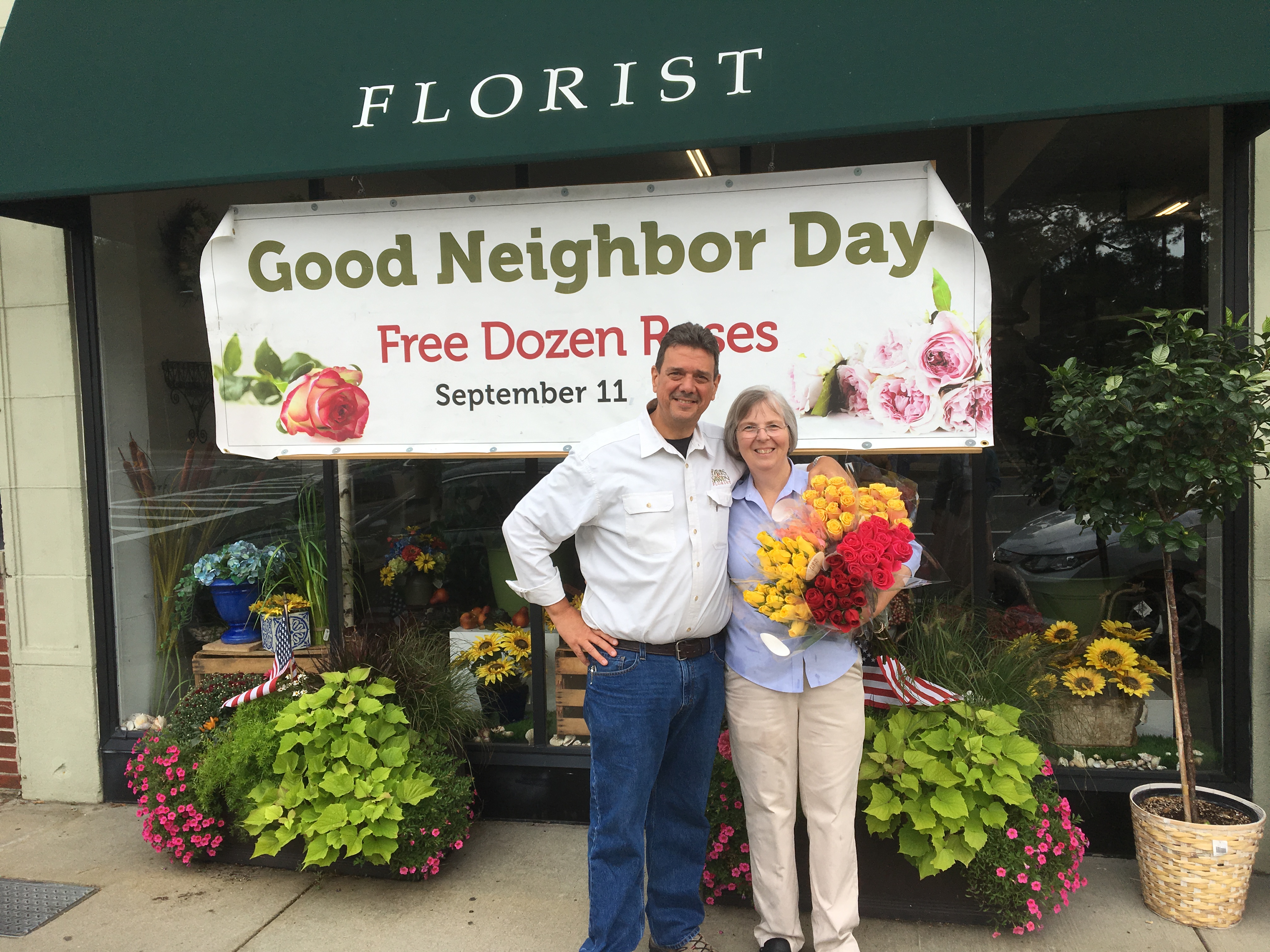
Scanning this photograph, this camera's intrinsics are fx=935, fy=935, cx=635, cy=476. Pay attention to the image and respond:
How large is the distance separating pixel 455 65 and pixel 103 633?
330 cm

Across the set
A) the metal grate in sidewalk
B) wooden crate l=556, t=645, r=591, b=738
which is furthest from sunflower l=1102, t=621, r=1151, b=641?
the metal grate in sidewalk

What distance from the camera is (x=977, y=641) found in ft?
12.7

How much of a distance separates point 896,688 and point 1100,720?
1249 mm

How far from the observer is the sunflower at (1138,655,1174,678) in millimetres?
4094

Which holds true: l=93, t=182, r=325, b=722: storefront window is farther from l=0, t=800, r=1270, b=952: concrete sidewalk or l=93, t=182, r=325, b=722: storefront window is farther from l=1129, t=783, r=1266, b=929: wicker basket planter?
l=1129, t=783, r=1266, b=929: wicker basket planter

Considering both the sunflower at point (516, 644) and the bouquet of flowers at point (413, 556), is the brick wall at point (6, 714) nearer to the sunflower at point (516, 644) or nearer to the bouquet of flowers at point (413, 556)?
the bouquet of flowers at point (413, 556)

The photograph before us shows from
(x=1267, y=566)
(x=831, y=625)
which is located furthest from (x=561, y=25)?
(x=1267, y=566)

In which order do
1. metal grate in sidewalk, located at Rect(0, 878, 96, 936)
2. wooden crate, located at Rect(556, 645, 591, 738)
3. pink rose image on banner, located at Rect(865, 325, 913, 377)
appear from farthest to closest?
wooden crate, located at Rect(556, 645, 591, 738) → pink rose image on banner, located at Rect(865, 325, 913, 377) → metal grate in sidewalk, located at Rect(0, 878, 96, 936)

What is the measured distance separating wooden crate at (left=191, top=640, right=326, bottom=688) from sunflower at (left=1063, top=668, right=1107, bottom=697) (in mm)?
3467

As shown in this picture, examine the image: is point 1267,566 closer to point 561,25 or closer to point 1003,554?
point 1003,554

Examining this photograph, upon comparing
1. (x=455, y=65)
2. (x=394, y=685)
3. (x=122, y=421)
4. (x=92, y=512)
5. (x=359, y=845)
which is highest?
(x=455, y=65)

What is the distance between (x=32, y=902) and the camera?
12.6 feet

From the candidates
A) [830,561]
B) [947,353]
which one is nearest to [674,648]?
[830,561]

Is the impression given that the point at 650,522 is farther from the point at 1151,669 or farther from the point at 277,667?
the point at 1151,669
